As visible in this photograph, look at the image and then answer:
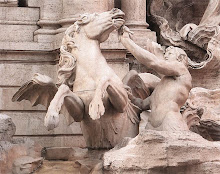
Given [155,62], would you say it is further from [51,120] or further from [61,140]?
[61,140]

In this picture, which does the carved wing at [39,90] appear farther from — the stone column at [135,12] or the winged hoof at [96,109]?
the stone column at [135,12]

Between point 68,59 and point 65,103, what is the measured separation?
670mm

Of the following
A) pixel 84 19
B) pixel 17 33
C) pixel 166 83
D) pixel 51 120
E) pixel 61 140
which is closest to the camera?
pixel 51 120

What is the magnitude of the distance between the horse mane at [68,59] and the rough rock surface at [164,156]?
154 centimetres

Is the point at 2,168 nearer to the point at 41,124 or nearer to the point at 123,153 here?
the point at 123,153

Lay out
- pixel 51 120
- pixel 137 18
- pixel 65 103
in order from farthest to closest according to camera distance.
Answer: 1. pixel 137 18
2. pixel 65 103
3. pixel 51 120

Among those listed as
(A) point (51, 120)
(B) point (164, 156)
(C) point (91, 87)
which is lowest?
(B) point (164, 156)

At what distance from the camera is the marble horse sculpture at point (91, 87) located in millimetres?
8250

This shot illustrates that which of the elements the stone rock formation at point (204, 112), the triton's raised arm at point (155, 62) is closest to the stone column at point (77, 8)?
the stone rock formation at point (204, 112)

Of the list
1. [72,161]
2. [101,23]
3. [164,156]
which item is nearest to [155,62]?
[101,23]

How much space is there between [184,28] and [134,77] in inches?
106

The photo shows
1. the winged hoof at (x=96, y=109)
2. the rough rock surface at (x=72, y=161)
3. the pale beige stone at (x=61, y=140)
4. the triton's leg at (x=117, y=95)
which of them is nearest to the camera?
the winged hoof at (x=96, y=109)

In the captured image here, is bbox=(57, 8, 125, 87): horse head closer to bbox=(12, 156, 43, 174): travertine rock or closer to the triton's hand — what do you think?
the triton's hand

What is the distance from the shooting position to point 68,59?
863 centimetres
